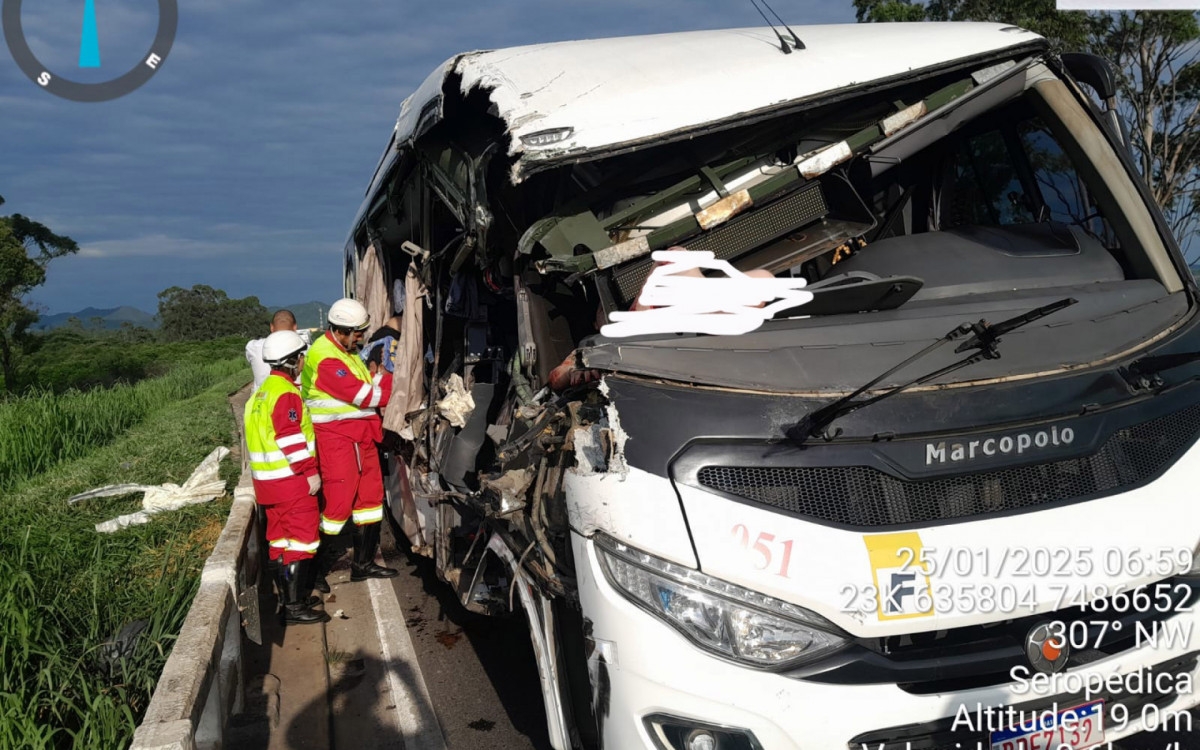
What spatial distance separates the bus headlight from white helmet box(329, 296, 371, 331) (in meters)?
3.85

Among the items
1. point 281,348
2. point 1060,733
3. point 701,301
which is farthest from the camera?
point 281,348

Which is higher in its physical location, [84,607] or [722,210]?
[722,210]

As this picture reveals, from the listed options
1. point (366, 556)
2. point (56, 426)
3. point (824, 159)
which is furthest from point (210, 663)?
point (56, 426)

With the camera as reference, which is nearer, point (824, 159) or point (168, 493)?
point (824, 159)

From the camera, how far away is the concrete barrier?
2.89 m

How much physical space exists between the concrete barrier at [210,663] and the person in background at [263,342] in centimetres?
269

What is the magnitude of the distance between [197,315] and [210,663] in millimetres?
78255

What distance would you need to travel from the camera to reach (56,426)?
10641mm

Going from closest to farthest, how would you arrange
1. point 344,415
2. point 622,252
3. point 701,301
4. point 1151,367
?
point 1151,367 → point 701,301 → point 622,252 → point 344,415

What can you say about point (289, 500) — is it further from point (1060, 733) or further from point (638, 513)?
point (1060, 733)

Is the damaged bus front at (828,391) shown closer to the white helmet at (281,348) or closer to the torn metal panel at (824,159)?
the torn metal panel at (824,159)

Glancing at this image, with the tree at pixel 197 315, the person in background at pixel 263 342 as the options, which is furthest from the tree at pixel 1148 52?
the tree at pixel 197 315

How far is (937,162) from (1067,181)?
19.6 inches

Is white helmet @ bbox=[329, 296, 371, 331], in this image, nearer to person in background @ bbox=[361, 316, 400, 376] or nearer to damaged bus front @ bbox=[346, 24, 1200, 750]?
person in background @ bbox=[361, 316, 400, 376]
